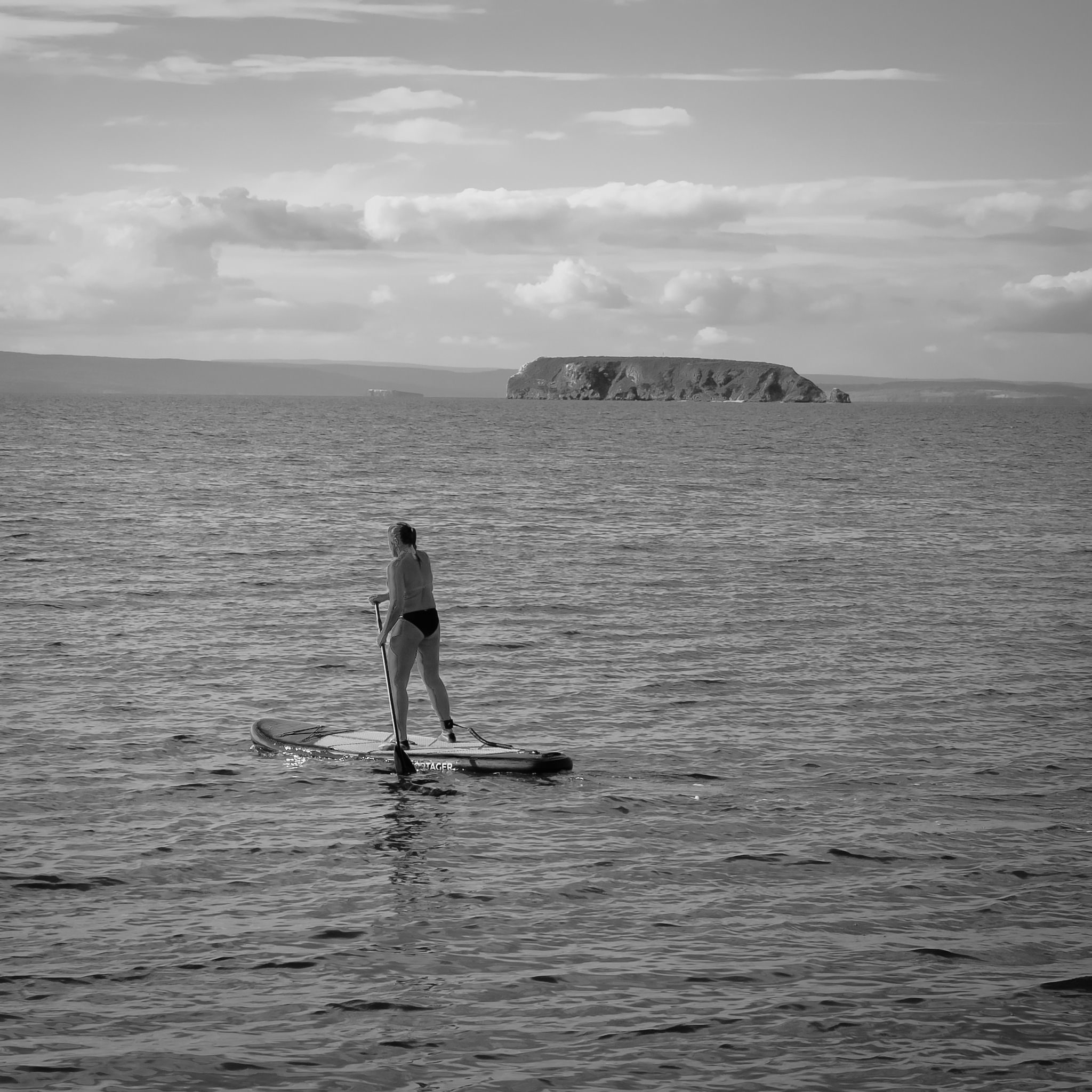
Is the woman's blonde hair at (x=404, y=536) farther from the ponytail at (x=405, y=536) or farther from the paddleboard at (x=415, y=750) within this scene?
the paddleboard at (x=415, y=750)

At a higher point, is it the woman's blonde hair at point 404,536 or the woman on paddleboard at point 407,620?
the woman's blonde hair at point 404,536

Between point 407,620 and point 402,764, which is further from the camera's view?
point 407,620

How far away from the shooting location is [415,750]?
14594mm

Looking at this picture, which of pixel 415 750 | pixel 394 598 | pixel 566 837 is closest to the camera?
pixel 566 837

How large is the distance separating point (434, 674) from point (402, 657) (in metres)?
0.47

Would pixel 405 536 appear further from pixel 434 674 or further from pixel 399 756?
pixel 399 756

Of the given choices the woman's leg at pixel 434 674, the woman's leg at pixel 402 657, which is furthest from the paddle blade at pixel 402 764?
the woman's leg at pixel 434 674

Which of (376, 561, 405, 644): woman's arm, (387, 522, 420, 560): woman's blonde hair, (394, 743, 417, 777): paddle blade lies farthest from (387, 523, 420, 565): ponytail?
(394, 743, 417, 777): paddle blade

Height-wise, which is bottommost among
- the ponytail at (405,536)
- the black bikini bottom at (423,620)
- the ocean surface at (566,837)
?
the ocean surface at (566,837)

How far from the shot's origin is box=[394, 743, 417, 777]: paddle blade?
1425cm

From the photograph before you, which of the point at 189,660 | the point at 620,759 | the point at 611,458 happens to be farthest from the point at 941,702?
the point at 611,458

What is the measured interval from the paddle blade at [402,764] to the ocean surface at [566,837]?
0.32 ft

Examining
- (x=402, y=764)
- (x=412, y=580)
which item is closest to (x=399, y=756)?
(x=402, y=764)

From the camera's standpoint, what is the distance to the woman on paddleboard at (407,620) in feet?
47.5
